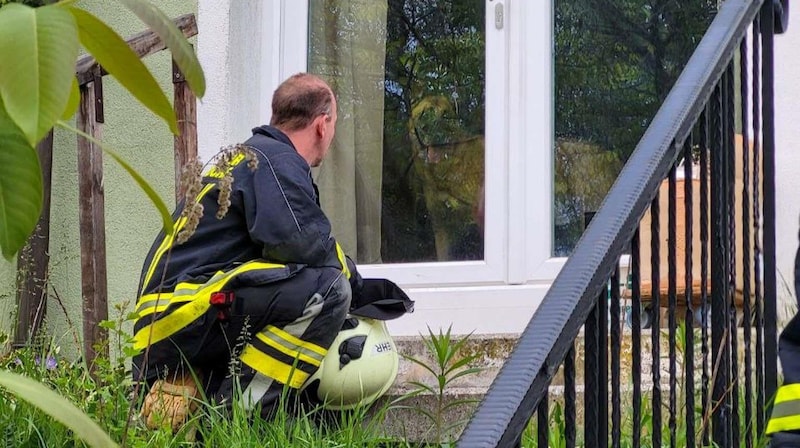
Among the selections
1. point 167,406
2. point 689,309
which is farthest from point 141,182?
point 167,406

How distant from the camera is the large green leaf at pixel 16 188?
2.69 ft

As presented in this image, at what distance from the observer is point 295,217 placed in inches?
127

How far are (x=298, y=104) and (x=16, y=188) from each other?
2.84m

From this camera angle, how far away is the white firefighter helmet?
332 cm

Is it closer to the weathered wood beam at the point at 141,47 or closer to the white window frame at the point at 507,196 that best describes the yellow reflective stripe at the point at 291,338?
the weathered wood beam at the point at 141,47

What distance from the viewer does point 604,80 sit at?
454cm

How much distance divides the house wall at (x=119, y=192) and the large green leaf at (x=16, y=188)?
3872 millimetres

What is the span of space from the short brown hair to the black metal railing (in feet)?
4.52

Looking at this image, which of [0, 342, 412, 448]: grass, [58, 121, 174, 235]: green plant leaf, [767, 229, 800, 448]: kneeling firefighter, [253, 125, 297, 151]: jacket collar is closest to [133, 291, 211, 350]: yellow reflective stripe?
[0, 342, 412, 448]: grass

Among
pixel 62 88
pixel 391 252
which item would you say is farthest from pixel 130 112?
pixel 62 88

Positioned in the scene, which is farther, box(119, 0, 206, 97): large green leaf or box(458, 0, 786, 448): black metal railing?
box(458, 0, 786, 448): black metal railing

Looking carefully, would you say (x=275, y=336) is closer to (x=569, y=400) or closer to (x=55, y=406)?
(x=569, y=400)

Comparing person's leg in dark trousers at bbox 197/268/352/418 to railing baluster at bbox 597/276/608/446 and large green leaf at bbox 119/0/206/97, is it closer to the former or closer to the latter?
railing baluster at bbox 597/276/608/446

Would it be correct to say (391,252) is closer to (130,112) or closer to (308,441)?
(130,112)
